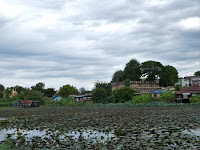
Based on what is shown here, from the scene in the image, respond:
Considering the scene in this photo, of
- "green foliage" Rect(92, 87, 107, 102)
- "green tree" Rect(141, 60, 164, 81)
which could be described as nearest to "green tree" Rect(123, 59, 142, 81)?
"green tree" Rect(141, 60, 164, 81)

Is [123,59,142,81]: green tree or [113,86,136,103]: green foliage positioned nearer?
[113,86,136,103]: green foliage

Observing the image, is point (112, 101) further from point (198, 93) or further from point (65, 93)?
point (65, 93)

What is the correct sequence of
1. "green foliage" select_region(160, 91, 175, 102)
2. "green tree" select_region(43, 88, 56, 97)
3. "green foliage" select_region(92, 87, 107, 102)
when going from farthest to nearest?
"green tree" select_region(43, 88, 56, 97) < "green foliage" select_region(92, 87, 107, 102) < "green foliage" select_region(160, 91, 175, 102)

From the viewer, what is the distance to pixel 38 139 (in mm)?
9219

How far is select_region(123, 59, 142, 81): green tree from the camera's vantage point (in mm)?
55419

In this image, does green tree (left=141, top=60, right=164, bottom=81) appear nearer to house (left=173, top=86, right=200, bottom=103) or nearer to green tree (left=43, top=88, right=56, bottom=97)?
house (left=173, top=86, right=200, bottom=103)

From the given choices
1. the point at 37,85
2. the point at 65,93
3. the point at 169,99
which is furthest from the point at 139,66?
the point at 37,85

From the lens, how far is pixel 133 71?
56000 millimetres

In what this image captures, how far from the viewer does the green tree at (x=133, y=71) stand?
55.4m

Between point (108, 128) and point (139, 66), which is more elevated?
point (139, 66)

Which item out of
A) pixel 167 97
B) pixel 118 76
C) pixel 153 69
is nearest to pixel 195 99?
pixel 167 97

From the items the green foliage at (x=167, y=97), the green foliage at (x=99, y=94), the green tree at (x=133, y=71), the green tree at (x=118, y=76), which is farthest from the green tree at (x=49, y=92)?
the green foliage at (x=167, y=97)

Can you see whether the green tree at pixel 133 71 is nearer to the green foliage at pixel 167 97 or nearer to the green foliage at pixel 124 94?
the green foliage at pixel 124 94

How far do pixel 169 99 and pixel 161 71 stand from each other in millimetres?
22917
